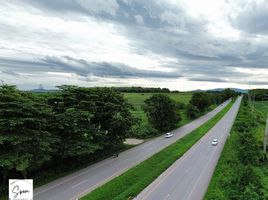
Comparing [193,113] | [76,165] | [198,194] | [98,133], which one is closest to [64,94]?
[98,133]

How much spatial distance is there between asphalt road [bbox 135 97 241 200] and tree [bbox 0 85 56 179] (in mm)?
12425

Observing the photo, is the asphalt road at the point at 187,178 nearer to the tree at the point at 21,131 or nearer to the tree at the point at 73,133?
the tree at the point at 73,133

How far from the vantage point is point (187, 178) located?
3494cm

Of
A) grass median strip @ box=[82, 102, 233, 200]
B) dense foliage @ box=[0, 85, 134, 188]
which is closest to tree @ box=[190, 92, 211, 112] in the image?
grass median strip @ box=[82, 102, 233, 200]

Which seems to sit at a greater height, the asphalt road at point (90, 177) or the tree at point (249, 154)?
the tree at point (249, 154)

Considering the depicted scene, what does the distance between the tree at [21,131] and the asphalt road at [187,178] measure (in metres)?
12.4

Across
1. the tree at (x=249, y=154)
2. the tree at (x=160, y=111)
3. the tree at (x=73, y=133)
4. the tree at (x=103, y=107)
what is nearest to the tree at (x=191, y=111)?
the tree at (x=160, y=111)

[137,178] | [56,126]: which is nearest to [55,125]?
[56,126]

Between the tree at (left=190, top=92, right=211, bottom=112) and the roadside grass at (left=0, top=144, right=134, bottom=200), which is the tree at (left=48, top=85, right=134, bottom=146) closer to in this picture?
the roadside grass at (left=0, top=144, right=134, bottom=200)

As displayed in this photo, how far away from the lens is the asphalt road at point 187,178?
2920 cm

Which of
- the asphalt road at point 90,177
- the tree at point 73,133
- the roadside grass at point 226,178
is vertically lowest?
the asphalt road at point 90,177

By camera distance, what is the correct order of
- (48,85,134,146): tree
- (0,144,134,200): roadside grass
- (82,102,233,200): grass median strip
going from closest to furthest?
1. (82,102,233,200): grass median strip
2. (0,144,134,200): roadside grass
3. (48,85,134,146): tree

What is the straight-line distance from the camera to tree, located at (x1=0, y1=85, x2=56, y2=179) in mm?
28250

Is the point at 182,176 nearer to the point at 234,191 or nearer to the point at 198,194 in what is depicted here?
the point at 198,194
